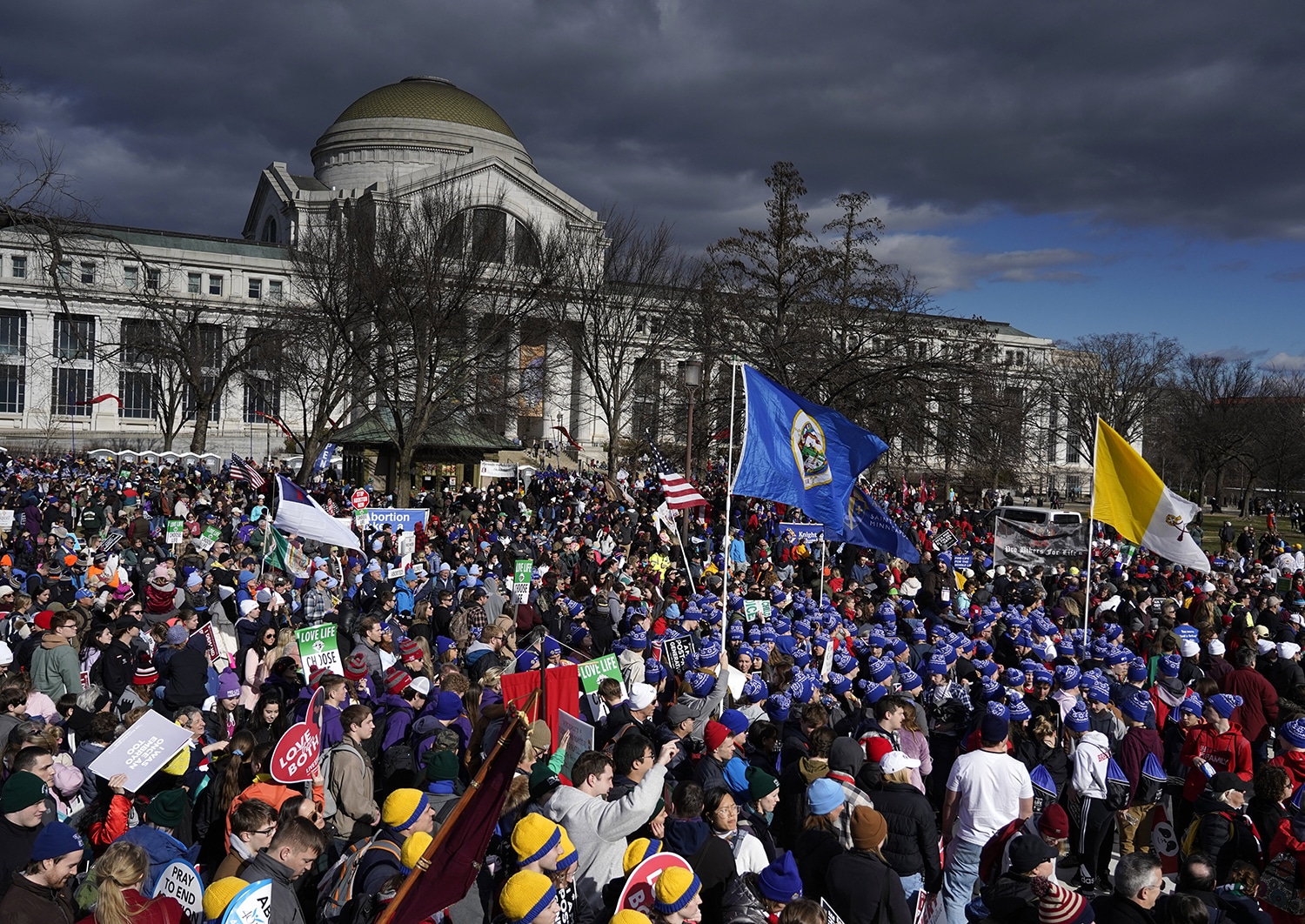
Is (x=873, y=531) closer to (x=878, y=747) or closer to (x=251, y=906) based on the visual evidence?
(x=878, y=747)

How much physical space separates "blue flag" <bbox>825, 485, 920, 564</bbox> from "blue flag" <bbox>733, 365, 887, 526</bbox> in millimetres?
726

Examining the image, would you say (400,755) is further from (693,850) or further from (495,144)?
(495,144)

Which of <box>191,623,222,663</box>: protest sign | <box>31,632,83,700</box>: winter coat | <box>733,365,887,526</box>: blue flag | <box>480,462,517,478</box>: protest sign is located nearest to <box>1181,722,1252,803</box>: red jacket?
<box>733,365,887,526</box>: blue flag

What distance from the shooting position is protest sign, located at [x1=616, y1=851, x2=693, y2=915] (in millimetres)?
4523

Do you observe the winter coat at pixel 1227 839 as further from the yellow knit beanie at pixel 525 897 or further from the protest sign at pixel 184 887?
the protest sign at pixel 184 887

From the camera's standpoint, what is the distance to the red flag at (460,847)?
367cm

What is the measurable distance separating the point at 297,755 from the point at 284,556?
8785 millimetres

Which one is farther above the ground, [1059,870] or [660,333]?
[660,333]

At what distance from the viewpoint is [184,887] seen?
4.70 meters

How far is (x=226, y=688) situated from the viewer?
8828 mm

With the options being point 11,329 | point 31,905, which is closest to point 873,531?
point 31,905

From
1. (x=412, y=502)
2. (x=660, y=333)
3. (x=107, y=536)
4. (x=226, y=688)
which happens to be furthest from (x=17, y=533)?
(x=660, y=333)

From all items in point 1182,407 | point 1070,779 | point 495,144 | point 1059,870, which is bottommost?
point 1059,870

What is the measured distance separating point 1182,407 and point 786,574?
6037 cm
